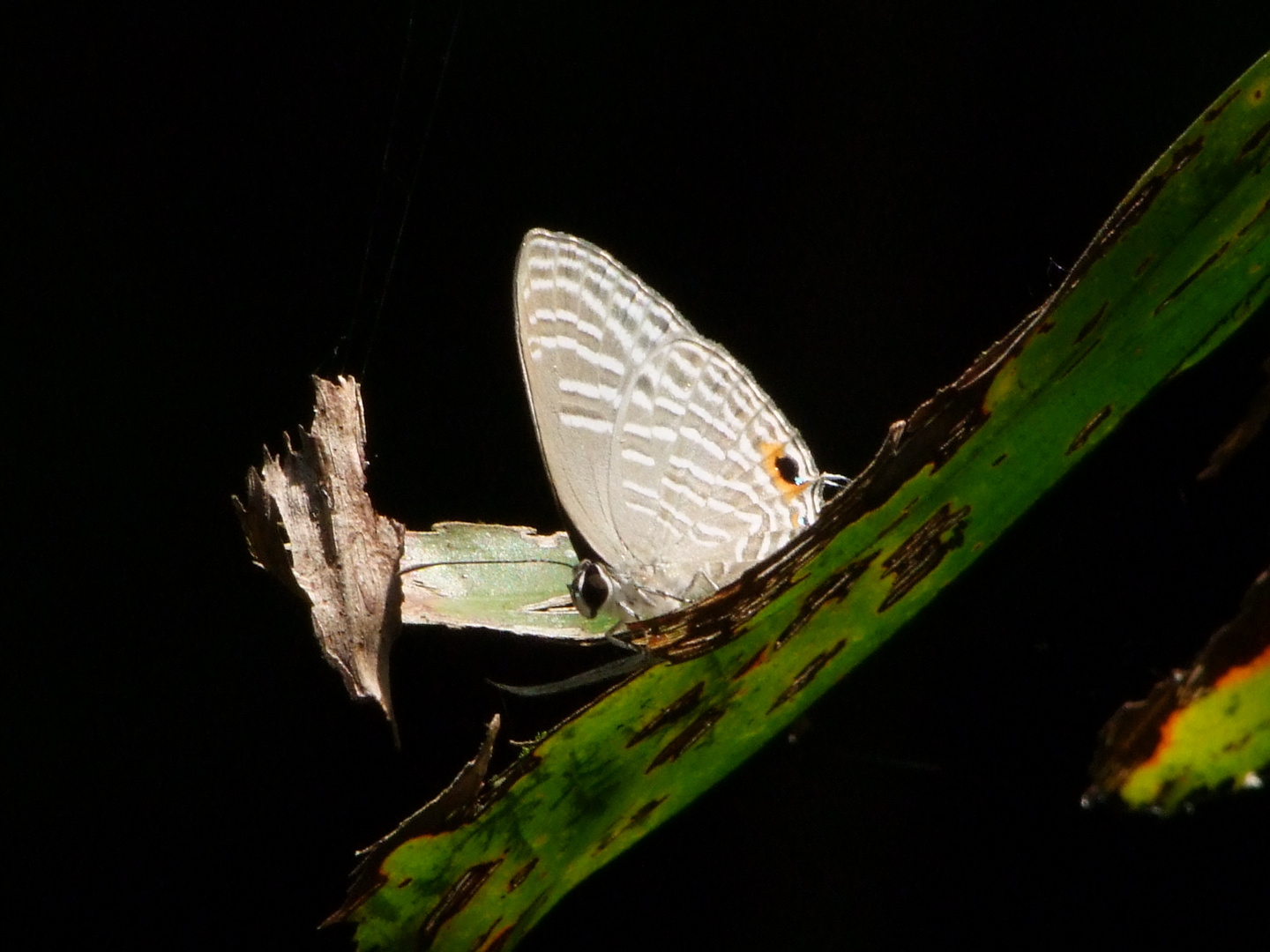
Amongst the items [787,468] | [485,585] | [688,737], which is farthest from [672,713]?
[787,468]

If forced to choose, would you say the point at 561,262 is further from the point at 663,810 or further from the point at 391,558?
the point at 663,810

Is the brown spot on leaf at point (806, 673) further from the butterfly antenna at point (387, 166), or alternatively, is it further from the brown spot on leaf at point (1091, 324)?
the butterfly antenna at point (387, 166)

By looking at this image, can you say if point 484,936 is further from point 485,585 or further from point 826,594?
point 485,585

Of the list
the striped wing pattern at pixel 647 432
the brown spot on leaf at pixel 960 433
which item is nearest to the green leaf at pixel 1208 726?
the brown spot on leaf at pixel 960 433

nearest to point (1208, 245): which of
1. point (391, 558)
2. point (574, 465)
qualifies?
point (391, 558)

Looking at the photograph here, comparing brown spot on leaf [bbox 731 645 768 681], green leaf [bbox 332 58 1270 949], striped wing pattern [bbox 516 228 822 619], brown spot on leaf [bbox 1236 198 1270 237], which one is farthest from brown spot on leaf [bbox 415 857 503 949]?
Answer: striped wing pattern [bbox 516 228 822 619]
